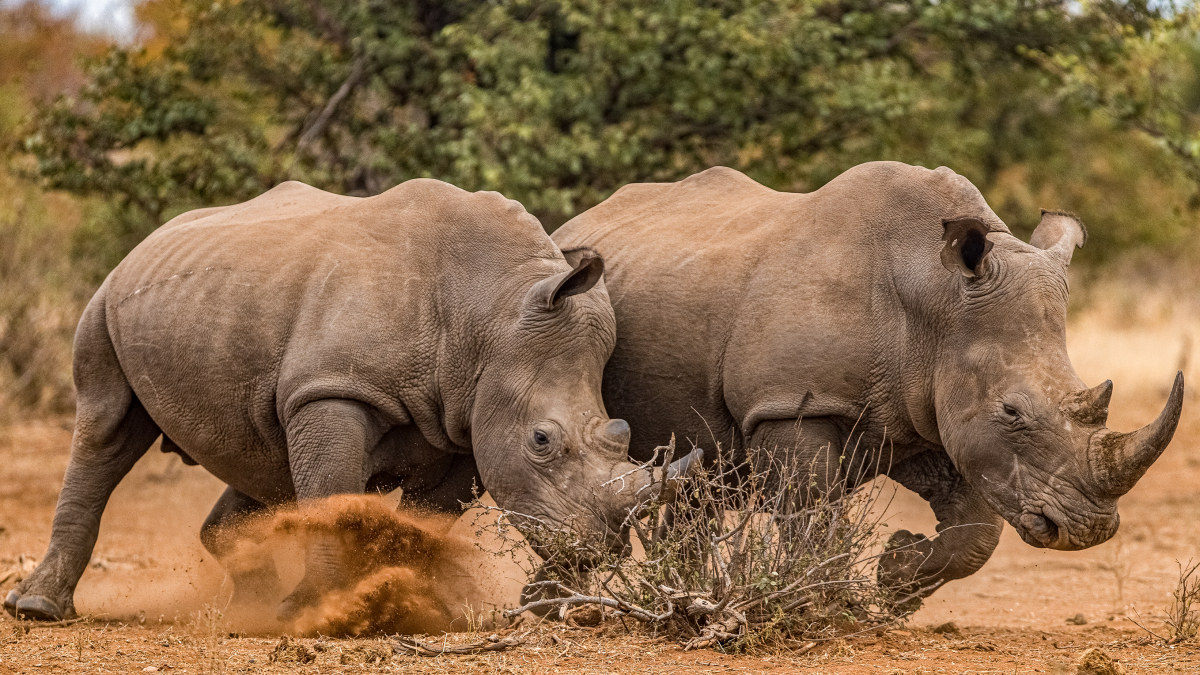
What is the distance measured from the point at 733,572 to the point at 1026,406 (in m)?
1.39

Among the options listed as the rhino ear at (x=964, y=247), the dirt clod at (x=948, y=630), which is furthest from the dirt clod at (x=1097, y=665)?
the rhino ear at (x=964, y=247)

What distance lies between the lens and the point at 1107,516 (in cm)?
584

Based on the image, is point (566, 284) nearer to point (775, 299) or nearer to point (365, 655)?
point (775, 299)

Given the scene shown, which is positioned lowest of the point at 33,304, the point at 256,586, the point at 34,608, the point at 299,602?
the point at 33,304

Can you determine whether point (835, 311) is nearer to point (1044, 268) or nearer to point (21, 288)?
point (1044, 268)

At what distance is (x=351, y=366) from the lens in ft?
21.9

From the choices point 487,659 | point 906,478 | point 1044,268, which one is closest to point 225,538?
point 487,659

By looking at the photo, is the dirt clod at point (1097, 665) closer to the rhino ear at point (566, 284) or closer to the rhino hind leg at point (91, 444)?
the rhino ear at point (566, 284)

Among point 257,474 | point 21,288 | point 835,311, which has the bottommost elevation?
point 21,288

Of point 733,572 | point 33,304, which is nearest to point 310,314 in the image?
point 733,572

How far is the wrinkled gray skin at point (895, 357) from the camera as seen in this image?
5941mm

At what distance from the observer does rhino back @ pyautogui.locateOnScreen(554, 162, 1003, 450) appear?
21.2 feet

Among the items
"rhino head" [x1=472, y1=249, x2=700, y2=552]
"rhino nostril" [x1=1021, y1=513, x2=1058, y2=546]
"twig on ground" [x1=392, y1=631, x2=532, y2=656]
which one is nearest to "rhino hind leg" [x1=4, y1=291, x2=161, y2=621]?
"rhino head" [x1=472, y1=249, x2=700, y2=552]

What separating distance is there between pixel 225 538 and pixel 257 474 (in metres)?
1.02
